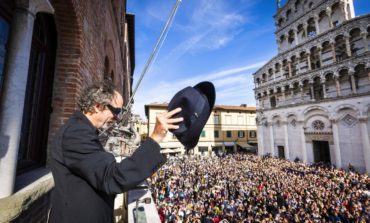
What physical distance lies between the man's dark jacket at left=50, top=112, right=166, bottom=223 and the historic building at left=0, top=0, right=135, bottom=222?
577 mm

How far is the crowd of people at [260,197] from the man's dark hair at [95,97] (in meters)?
9.31

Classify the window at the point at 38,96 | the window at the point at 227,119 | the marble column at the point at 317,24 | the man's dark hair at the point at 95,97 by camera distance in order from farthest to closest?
the window at the point at 227,119
the marble column at the point at 317,24
the window at the point at 38,96
the man's dark hair at the point at 95,97

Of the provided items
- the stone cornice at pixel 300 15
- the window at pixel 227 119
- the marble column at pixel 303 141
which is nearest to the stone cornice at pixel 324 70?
the marble column at pixel 303 141

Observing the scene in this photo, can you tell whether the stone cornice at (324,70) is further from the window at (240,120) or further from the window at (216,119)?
the window at (240,120)

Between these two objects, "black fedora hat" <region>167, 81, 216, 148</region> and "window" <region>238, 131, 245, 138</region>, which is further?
"window" <region>238, 131, 245, 138</region>

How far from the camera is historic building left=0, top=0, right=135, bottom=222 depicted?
5.80 ft

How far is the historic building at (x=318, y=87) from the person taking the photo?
837 inches

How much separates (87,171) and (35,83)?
225 centimetres

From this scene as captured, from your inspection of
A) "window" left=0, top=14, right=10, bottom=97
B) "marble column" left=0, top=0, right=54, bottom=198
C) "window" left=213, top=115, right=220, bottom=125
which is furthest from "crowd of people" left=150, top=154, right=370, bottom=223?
"window" left=213, top=115, right=220, bottom=125

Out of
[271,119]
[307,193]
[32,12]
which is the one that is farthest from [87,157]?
[271,119]

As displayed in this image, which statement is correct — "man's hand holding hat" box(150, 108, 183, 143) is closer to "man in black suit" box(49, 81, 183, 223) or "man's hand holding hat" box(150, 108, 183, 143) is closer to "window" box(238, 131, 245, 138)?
"man in black suit" box(49, 81, 183, 223)

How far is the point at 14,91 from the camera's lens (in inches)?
71.9

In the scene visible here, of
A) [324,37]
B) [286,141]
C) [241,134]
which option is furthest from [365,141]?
[241,134]

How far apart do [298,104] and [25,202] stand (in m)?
30.3
